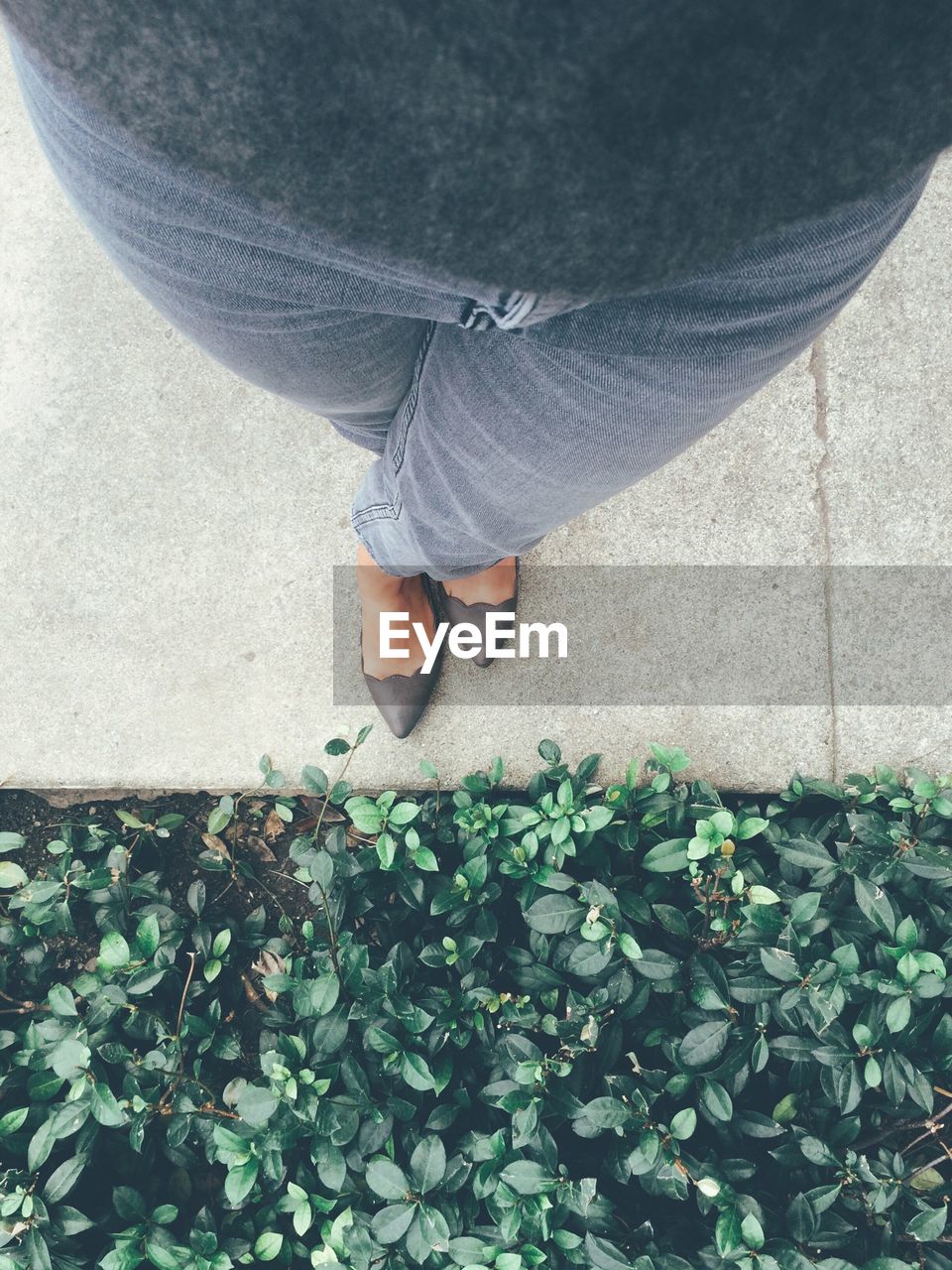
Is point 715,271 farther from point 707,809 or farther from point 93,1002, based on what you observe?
point 93,1002

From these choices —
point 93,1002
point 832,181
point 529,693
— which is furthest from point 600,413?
point 93,1002

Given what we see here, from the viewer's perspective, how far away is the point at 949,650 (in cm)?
197

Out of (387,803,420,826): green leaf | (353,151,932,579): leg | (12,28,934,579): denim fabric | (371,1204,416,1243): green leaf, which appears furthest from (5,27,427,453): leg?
(371,1204,416,1243): green leaf

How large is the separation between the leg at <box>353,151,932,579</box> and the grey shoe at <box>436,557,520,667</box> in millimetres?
576

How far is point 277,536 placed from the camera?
207 cm

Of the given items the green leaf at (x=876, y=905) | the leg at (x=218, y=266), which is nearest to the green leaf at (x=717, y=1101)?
the green leaf at (x=876, y=905)

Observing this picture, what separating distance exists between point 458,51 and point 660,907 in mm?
1447

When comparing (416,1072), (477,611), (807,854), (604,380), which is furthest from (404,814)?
(604,380)

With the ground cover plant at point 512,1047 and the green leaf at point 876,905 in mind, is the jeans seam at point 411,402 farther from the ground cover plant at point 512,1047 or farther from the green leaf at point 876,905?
the green leaf at point 876,905

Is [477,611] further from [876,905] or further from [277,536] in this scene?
[876,905]

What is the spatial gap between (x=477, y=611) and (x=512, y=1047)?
0.88m

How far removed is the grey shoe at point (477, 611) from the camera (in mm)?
1958

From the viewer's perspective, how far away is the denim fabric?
0.78 metres

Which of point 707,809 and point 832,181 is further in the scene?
point 707,809
